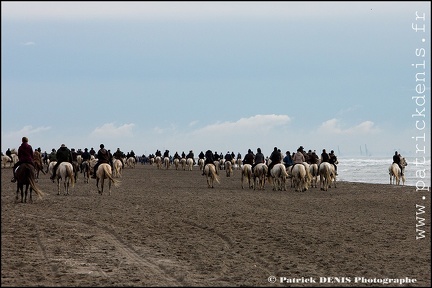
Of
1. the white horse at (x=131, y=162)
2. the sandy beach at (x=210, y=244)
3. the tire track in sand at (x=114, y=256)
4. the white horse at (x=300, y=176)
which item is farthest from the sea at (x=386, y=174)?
the white horse at (x=131, y=162)

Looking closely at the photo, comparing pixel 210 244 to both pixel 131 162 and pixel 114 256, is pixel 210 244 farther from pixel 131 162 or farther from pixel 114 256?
pixel 131 162

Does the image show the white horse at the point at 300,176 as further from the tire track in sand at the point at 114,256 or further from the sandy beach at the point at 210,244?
the tire track in sand at the point at 114,256

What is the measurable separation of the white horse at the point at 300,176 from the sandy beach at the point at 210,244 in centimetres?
712

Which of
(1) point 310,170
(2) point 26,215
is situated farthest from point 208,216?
(1) point 310,170

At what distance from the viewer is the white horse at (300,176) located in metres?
30.1

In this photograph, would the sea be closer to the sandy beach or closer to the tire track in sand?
the sandy beach

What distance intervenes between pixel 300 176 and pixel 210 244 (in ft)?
57.1

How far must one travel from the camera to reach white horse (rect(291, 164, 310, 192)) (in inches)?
1184

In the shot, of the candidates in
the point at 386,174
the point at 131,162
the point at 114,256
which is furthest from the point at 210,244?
the point at 131,162

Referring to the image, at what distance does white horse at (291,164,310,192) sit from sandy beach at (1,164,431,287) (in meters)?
7.12

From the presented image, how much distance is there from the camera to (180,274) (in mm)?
10305

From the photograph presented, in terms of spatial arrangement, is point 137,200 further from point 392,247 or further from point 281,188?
point 392,247

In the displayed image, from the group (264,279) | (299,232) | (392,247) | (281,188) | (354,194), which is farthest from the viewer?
(281,188)

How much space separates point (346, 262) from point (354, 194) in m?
18.2
